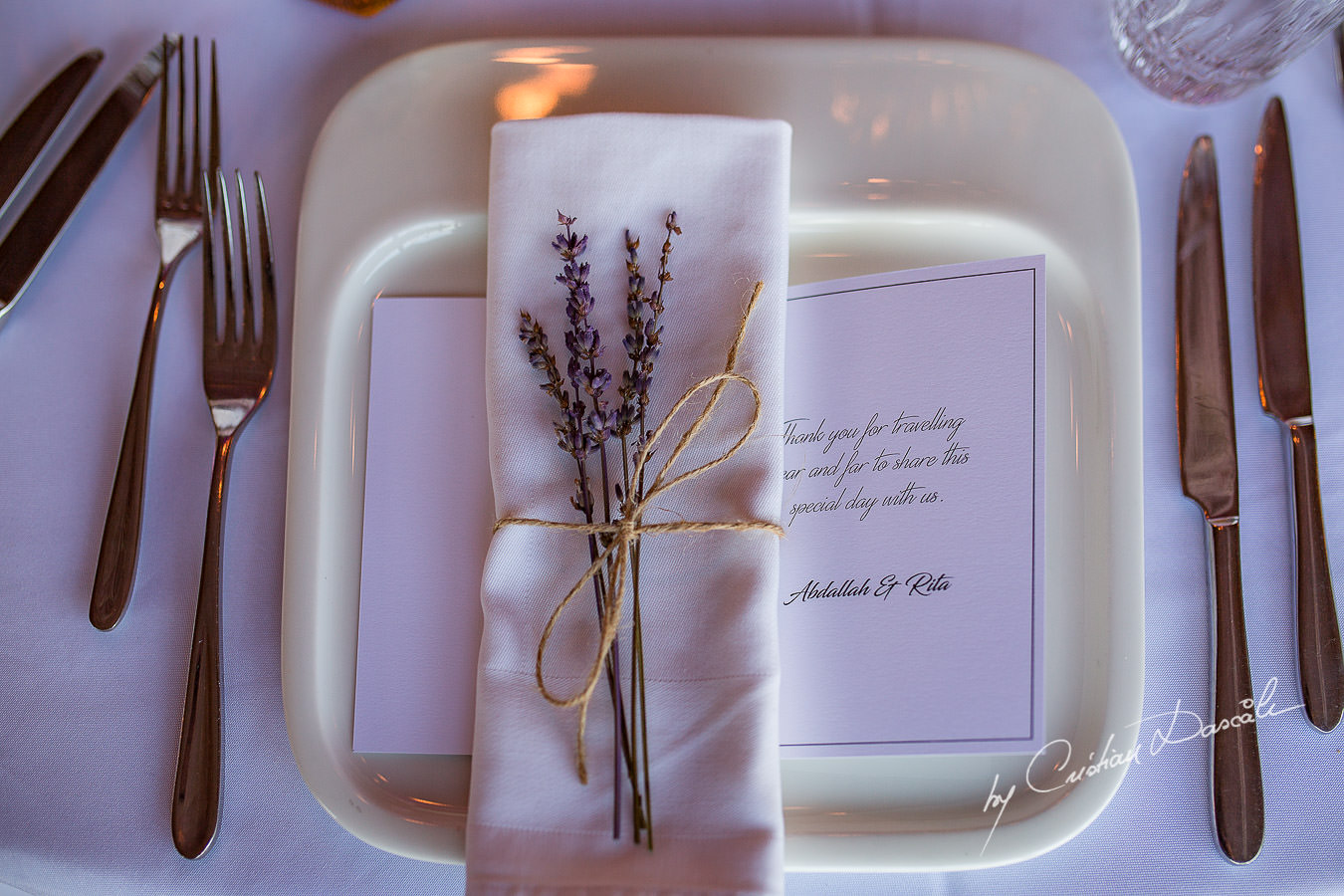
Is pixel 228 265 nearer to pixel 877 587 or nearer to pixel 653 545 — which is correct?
pixel 653 545

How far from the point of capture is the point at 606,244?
686mm

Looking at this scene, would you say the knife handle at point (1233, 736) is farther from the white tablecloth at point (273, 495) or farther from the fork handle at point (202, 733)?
the fork handle at point (202, 733)

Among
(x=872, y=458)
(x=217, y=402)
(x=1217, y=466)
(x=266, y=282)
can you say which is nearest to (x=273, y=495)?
(x=217, y=402)

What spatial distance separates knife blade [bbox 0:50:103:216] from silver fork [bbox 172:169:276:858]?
0.61 feet

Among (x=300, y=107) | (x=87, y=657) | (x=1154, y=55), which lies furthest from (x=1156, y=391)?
(x=87, y=657)

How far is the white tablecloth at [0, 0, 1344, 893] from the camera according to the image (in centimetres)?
71

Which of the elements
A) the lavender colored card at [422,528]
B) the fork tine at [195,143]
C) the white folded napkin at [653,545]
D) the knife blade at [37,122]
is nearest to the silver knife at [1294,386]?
the white folded napkin at [653,545]

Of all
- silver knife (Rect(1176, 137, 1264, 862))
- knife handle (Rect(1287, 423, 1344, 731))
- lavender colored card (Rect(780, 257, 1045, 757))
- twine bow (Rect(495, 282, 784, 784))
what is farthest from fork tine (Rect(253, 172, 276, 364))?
knife handle (Rect(1287, 423, 1344, 731))

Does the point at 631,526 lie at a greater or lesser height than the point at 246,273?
lesser

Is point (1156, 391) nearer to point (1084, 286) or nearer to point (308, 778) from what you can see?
point (1084, 286)

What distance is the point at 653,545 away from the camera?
660 mm

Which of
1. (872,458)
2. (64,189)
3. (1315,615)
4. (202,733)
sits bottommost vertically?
(202,733)

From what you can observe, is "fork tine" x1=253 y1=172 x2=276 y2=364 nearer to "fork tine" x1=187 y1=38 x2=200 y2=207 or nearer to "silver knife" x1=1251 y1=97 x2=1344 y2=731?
"fork tine" x1=187 y1=38 x2=200 y2=207

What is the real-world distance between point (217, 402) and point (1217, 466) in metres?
0.94
